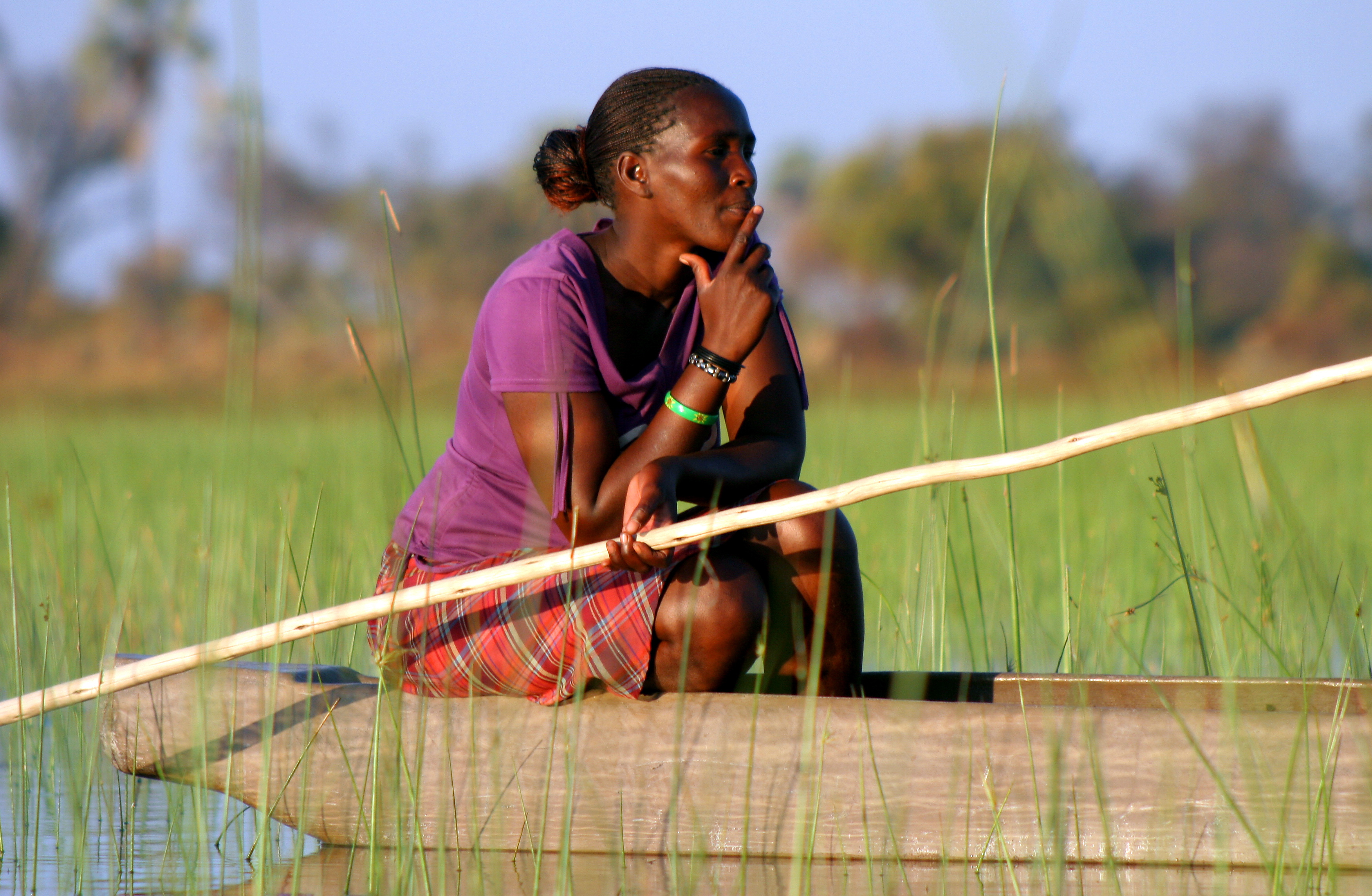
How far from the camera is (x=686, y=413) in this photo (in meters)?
1.99

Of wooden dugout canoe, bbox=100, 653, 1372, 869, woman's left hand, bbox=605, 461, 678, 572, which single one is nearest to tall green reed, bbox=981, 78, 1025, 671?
wooden dugout canoe, bbox=100, 653, 1372, 869

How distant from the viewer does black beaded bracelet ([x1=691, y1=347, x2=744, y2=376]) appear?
1979mm

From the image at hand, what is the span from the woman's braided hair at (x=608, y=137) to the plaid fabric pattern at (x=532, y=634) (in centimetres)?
64

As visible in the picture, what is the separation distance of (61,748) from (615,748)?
87 centimetres

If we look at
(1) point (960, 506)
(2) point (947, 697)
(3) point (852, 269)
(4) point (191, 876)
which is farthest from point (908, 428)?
(3) point (852, 269)

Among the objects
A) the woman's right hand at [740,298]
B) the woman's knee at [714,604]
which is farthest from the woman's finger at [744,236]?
the woman's knee at [714,604]

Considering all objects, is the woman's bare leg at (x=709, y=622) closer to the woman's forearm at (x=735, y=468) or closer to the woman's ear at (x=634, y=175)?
the woman's forearm at (x=735, y=468)

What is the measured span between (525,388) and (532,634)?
1.23 ft

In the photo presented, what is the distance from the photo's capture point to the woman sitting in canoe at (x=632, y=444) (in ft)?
6.51

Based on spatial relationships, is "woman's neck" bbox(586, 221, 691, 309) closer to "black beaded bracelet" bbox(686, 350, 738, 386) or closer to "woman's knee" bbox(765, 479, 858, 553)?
"black beaded bracelet" bbox(686, 350, 738, 386)

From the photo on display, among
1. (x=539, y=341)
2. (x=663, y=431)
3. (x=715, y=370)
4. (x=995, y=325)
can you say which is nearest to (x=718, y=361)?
(x=715, y=370)

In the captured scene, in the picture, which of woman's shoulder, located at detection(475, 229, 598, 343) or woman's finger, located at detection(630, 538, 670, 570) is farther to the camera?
woman's shoulder, located at detection(475, 229, 598, 343)

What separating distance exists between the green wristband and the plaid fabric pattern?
0.19 metres

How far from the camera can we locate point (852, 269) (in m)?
32.0
